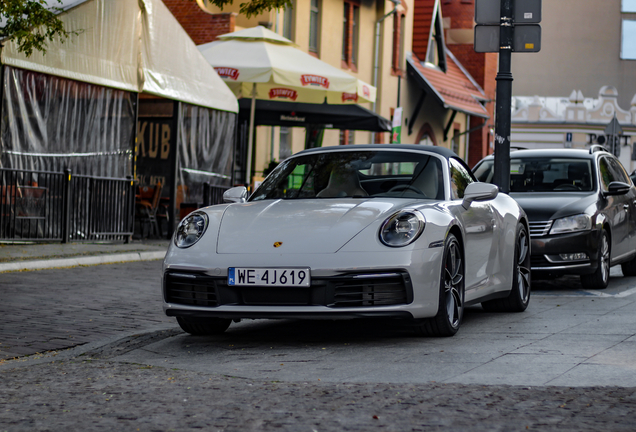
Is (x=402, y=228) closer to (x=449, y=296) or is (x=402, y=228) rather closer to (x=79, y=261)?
(x=449, y=296)

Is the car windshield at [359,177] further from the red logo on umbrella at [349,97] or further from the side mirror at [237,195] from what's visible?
the red logo on umbrella at [349,97]

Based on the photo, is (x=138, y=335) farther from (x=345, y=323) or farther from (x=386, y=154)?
(x=386, y=154)

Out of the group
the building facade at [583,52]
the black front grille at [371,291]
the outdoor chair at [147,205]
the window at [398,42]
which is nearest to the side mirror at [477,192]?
the black front grille at [371,291]

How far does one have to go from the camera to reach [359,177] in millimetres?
7629

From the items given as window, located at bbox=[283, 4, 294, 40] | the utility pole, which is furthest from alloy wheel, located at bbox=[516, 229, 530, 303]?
window, located at bbox=[283, 4, 294, 40]

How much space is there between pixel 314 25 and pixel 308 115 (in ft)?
22.0

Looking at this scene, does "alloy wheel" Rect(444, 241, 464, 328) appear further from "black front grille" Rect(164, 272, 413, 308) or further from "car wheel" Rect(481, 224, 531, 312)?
"car wheel" Rect(481, 224, 531, 312)

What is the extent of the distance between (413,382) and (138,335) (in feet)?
8.62

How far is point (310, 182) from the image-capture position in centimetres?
768

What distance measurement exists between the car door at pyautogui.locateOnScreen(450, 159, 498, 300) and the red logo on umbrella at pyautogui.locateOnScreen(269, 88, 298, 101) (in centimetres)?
1160

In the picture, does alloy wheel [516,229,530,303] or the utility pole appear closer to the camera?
alloy wheel [516,229,530,303]

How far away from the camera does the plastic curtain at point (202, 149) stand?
18.3m

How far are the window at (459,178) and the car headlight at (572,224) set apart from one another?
2.59 meters

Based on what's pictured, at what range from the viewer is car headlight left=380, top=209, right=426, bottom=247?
6469mm
